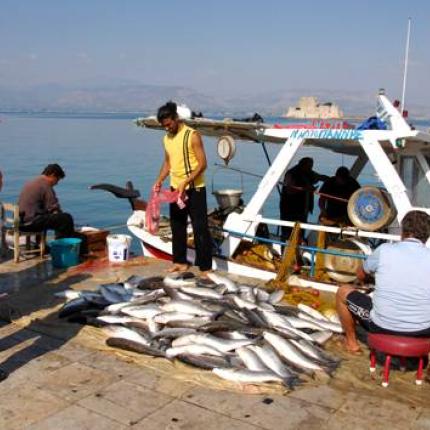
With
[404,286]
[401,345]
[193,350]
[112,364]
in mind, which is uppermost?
[404,286]

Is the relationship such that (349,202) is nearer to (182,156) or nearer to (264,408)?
(182,156)

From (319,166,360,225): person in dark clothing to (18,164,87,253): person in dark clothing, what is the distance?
4.44 metres

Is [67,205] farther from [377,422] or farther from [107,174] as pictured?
[377,422]

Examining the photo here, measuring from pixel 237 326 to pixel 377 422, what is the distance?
1.91 metres

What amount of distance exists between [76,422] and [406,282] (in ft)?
9.45

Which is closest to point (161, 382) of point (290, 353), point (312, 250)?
point (290, 353)

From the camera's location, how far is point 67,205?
2786cm

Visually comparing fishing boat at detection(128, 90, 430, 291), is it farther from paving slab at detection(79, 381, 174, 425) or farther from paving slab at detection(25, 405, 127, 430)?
paving slab at detection(25, 405, 127, 430)

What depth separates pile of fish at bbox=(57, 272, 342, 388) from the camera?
17.1 feet

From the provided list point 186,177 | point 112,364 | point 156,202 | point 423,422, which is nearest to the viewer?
point 423,422

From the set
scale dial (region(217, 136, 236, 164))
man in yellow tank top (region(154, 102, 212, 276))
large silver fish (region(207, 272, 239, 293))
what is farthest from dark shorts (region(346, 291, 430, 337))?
scale dial (region(217, 136, 236, 164))

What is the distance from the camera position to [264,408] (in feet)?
14.7

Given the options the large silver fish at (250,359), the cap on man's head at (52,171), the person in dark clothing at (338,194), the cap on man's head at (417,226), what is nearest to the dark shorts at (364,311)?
the cap on man's head at (417,226)

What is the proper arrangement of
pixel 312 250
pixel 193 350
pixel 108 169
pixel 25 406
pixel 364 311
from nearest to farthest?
1. pixel 25 406
2. pixel 364 311
3. pixel 193 350
4. pixel 312 250
5. pixel 108 169
